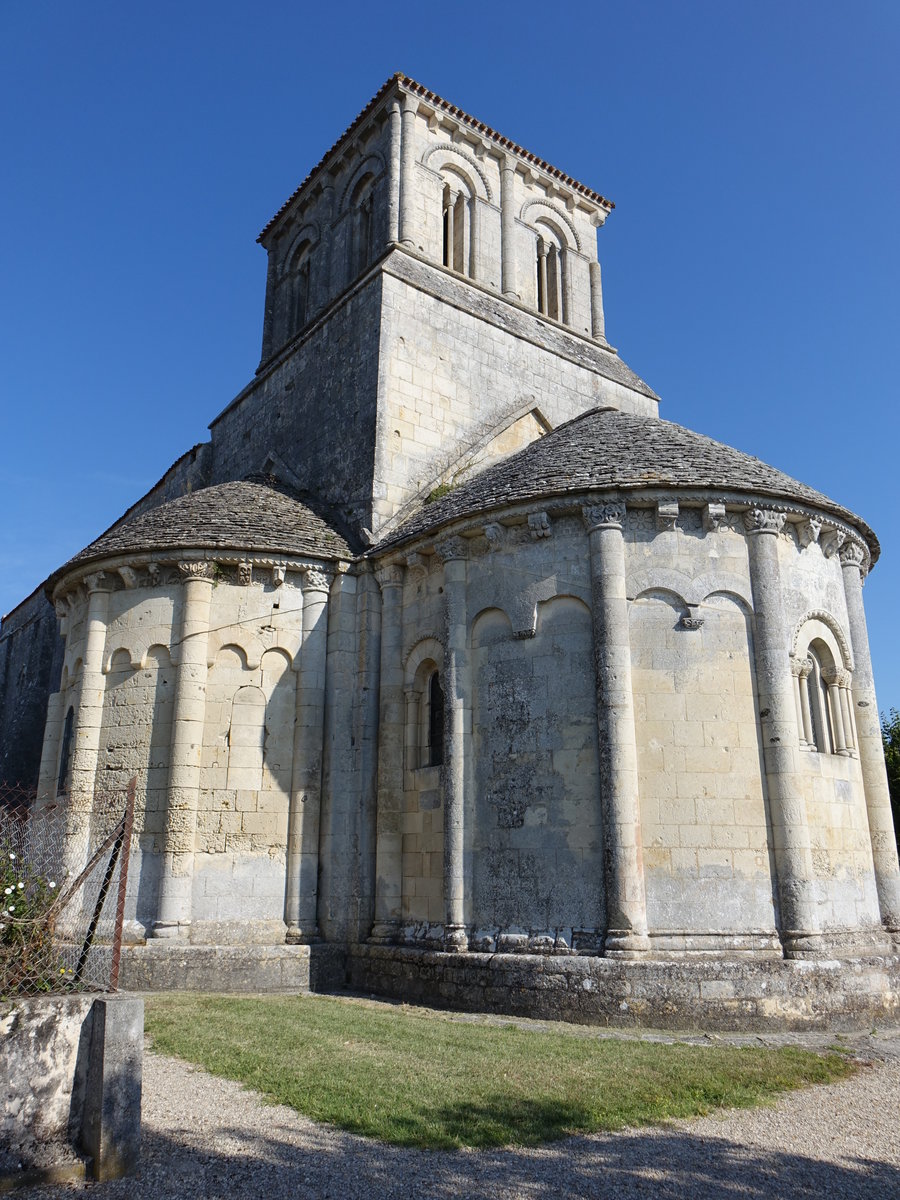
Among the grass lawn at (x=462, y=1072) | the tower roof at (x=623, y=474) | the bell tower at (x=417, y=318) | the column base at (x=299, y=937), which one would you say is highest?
the bell tower at (x=417, y=318)

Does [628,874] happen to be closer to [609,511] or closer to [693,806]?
[693,806]

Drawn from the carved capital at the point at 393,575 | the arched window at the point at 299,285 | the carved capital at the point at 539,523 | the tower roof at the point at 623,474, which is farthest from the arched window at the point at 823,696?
the arched window at the point at 299,285

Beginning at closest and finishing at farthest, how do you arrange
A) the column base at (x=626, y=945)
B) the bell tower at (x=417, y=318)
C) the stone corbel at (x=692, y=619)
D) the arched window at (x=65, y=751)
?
the column base at (x=626, y=945) → the stone corbel at (x=692, y=619) → the arched window at (x=65, y=751) → the bell tower at (x=417, y=318)

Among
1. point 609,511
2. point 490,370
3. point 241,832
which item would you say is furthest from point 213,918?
point 490,370

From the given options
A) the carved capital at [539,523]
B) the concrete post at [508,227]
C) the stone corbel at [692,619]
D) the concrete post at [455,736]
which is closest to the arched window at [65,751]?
the concrete post at [455,736]

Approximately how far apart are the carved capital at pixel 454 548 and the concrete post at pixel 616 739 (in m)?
1.90

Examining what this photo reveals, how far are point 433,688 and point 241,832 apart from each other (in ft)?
11.3

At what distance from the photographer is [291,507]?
1570 cm

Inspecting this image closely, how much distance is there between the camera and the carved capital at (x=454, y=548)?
12.9 m

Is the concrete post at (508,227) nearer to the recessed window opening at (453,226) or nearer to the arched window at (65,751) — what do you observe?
the recessed window opening at (453,226)

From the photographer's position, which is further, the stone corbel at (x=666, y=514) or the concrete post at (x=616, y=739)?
the stone corbel at (x=666, y=514)

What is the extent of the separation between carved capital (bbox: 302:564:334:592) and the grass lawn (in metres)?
6.31

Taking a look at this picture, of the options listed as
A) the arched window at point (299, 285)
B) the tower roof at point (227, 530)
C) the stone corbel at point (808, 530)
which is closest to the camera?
the stone corbel at point (808, 530)

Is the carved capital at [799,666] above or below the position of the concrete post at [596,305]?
below
